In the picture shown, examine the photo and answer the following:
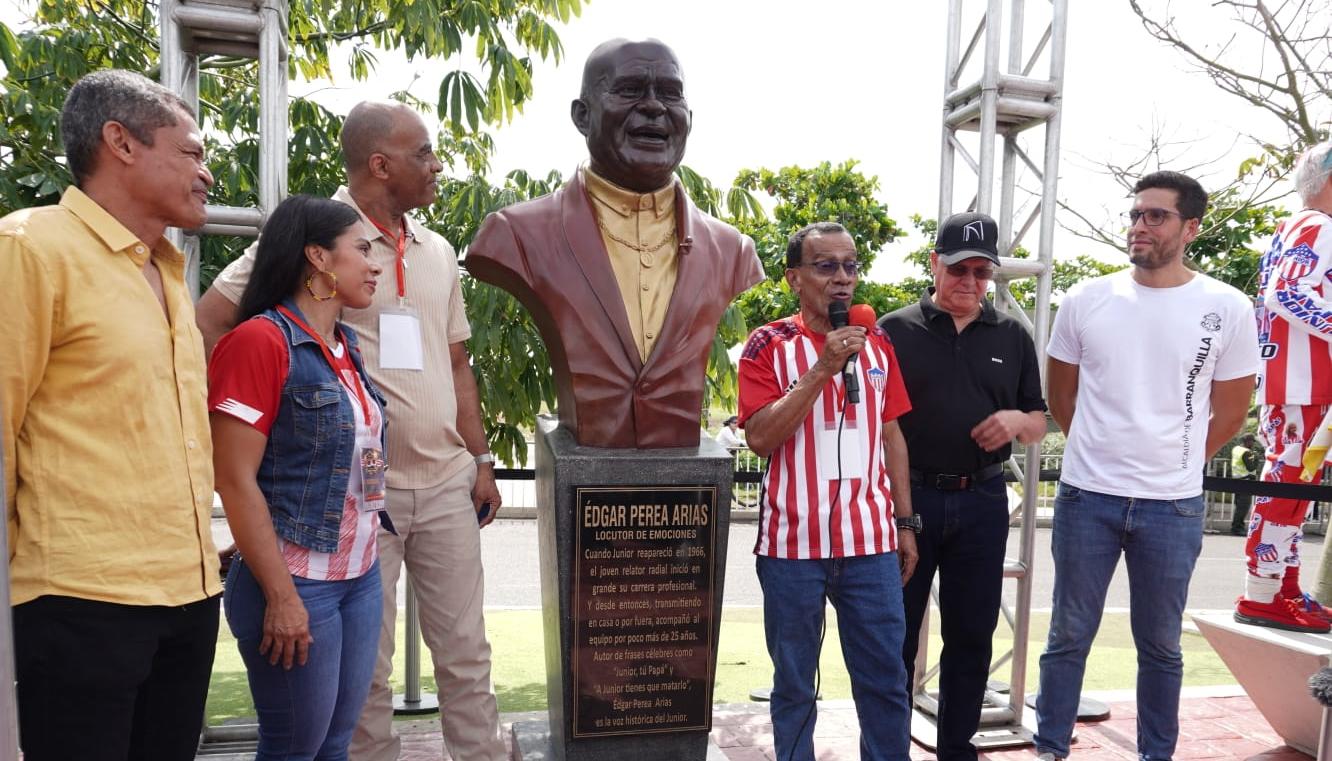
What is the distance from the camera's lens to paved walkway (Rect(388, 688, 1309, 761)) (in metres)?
3.41

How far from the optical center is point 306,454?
6.41ft

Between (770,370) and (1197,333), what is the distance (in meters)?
1.39

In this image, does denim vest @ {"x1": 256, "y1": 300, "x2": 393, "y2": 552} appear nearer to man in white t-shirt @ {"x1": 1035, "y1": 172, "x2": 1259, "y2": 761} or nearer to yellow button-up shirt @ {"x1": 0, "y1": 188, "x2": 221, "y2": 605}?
yellow button-up shirt @ {"x1": 0, "y1": 188, "x2": 221, "y2": 605}

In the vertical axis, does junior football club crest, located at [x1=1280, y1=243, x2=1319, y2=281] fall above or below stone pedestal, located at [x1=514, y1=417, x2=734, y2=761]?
above

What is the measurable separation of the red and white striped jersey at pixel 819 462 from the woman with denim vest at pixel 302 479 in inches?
43.8

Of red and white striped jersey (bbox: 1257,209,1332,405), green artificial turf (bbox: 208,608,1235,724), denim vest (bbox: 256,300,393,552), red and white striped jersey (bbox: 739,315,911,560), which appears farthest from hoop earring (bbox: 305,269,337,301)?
red and white striped jersey (bbox: 1257,209,1332,405)

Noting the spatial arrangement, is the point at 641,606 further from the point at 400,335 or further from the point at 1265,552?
the point at 1265,552

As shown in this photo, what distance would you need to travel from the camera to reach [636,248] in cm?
275

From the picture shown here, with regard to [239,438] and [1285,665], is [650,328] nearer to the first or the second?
[239,438]

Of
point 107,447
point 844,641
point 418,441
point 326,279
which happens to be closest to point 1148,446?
point 844,641

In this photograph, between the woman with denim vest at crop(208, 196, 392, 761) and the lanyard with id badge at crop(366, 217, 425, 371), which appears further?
the lanyard with id badge at crop(366, 217, 425, 371)

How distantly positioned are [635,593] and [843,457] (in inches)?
28.0

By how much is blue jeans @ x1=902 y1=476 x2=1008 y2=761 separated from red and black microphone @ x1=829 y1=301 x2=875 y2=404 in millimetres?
619

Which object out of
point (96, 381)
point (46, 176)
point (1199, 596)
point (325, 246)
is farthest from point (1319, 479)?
point (1199, 596)
